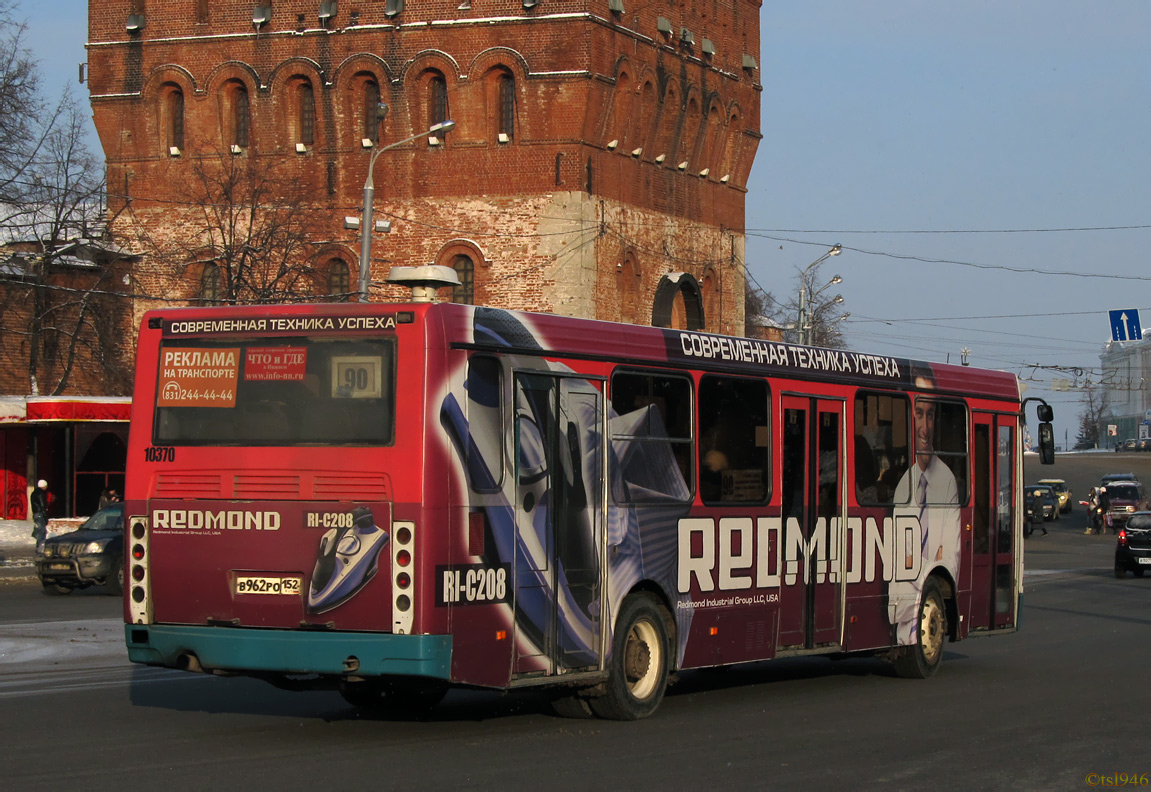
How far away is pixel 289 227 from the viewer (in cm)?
4778

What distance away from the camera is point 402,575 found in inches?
372

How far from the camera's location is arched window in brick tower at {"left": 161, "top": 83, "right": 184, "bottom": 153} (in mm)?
50594

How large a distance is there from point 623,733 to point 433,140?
3857 cm

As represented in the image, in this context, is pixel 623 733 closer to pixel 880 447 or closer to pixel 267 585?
pixel 267 585

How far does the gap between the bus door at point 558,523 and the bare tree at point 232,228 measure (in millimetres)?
33994

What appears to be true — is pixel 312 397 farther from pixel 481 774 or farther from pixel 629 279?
pixel 629 279

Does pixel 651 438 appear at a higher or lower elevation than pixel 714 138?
lower

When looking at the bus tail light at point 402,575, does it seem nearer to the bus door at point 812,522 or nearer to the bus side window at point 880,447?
the bus door at point 812,522

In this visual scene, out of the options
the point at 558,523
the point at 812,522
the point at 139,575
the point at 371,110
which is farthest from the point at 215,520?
the point at 371,110

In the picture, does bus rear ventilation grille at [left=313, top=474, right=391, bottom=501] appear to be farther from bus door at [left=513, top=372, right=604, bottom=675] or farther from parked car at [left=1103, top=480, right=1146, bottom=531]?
parked car at [left=1103, top=480, right=1146, bottom=531]

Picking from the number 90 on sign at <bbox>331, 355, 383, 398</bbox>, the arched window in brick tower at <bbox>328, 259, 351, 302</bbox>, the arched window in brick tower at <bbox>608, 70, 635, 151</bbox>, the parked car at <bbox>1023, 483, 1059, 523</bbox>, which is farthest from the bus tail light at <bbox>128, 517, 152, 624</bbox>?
the parked car at <bbox>1023, 483, 1059, 523</bbox>

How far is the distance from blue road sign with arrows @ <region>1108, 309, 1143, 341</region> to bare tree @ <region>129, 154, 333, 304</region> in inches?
995

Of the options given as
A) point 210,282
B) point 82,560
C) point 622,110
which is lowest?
point 82,560

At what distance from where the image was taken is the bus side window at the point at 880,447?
13.8 m
